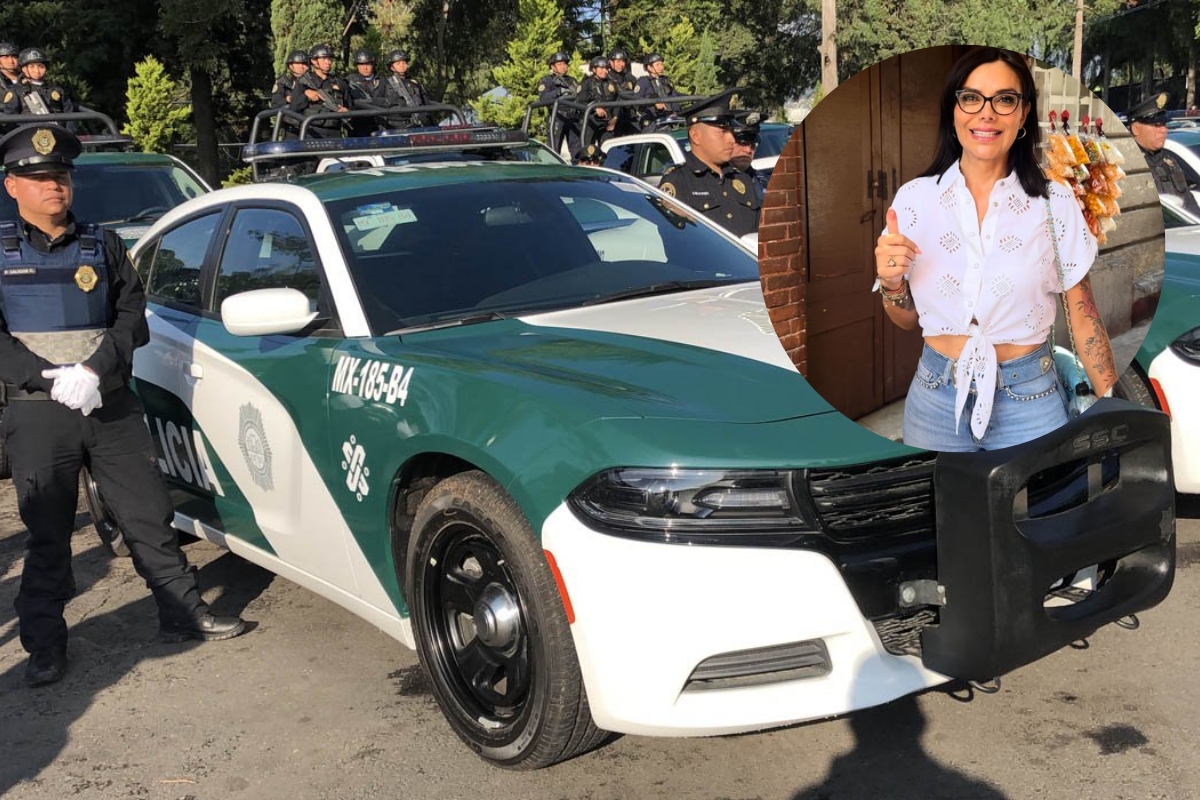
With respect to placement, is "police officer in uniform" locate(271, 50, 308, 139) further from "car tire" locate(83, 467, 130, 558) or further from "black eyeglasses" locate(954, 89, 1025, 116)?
"black eyeglasses" locate(954, 89, 1025, 116)

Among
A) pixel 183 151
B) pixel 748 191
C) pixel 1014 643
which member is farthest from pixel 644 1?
pixel 1014 643

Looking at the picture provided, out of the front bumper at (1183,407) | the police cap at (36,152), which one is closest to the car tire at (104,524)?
the police cap at (36,152)

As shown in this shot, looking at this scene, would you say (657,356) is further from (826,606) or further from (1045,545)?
(1045,545)

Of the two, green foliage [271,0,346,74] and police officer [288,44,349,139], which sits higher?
green foliage [271,0,346,74]

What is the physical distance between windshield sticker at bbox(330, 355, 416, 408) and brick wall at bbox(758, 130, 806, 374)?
1904 millimetres

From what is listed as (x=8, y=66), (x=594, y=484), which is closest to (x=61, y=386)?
(x=594, y=484)

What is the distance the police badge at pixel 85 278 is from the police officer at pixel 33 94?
902 centimetres

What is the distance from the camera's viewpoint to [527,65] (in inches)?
1104

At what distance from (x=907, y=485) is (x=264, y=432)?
2248 mm

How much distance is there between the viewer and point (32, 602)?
4500 millimetres

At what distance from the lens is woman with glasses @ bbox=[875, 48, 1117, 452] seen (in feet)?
5.35

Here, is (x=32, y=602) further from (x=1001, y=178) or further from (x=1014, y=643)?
(x=1001, y=178)


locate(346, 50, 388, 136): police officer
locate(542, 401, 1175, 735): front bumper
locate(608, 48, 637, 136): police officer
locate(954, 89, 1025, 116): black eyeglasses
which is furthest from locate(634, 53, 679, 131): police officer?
locate(954, 89, 1025, 116): black eyeglasses

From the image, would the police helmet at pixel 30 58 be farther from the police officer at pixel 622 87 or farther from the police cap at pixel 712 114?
the police cap at pixel 712 114
